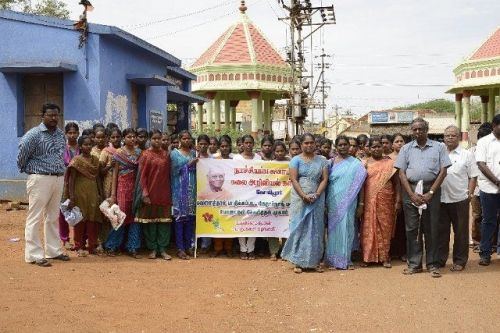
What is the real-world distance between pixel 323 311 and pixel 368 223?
208 cm

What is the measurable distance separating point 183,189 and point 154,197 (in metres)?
0.41

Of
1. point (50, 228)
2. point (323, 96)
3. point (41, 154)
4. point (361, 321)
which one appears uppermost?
point (323, 96)

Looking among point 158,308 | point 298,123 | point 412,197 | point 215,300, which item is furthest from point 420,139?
point 298,123

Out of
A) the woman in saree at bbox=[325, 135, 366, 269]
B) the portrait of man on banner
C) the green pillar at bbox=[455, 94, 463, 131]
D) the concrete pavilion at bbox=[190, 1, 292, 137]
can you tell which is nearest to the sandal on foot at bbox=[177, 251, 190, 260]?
the portrait of man on banner

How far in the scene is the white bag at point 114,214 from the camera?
6.82 meters

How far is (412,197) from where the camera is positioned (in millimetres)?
6168

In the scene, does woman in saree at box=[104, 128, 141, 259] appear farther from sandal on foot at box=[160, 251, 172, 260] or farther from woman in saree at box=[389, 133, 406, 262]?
woman in saree at box=[389, 133, 406, 262]

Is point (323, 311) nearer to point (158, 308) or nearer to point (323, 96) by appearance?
point (158, 308)

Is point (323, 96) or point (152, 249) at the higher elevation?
point (323, 96)

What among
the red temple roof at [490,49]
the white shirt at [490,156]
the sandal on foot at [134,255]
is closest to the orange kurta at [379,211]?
the white shirt at [490,156]

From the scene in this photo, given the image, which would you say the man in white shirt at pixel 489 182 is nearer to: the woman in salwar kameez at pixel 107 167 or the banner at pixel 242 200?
the banner at pixel 242 200

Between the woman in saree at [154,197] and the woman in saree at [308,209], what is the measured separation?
1.61m

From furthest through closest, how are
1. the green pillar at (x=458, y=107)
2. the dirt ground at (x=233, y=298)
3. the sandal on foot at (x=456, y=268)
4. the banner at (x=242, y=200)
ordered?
the green pillar at (x=458, y=107)
the banner at (x=242, y=200)
the sandal on foot at (x=456, y=268)
the dirt ground at (x=233, y=298)

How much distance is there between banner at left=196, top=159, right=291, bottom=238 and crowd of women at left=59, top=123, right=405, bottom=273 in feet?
0.46
